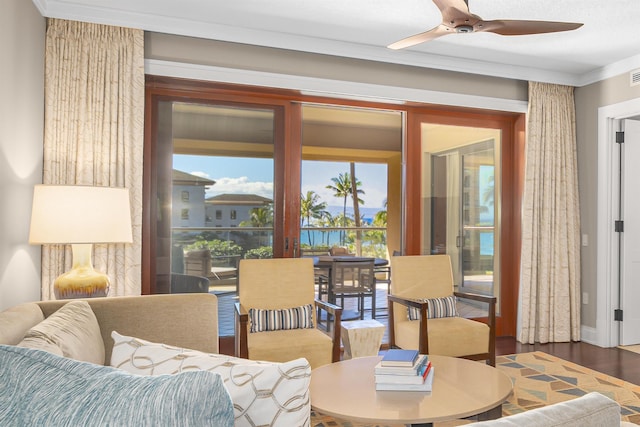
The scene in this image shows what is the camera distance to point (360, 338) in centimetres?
368

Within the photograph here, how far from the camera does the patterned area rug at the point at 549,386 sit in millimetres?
2875

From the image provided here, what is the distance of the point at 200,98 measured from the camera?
12.8 feet

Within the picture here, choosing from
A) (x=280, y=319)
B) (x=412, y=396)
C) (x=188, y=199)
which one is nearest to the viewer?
(x=412, y=396)

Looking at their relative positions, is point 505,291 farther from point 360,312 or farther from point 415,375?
point 415,375

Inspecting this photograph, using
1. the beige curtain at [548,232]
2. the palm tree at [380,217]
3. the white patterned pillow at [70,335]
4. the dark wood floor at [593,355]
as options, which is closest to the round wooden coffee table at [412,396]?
the white patterned pillow at [70,335]

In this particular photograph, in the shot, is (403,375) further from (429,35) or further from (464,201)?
(464,201)

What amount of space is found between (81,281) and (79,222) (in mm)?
376

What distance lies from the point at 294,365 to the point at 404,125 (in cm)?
382

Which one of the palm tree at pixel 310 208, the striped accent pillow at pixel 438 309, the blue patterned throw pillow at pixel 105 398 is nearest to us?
the blue patterned throw pillow at pixel 105 398

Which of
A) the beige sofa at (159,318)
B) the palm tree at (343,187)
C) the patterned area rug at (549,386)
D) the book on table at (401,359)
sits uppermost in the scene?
the palm tree at (343,187)

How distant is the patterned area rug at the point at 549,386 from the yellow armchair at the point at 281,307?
43cm

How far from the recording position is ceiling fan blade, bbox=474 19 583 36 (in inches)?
105

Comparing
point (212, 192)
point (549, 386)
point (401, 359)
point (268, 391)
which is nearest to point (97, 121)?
point (212, 192)

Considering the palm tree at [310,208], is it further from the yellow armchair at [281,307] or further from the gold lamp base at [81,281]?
the gold lamp base at [81,281]
